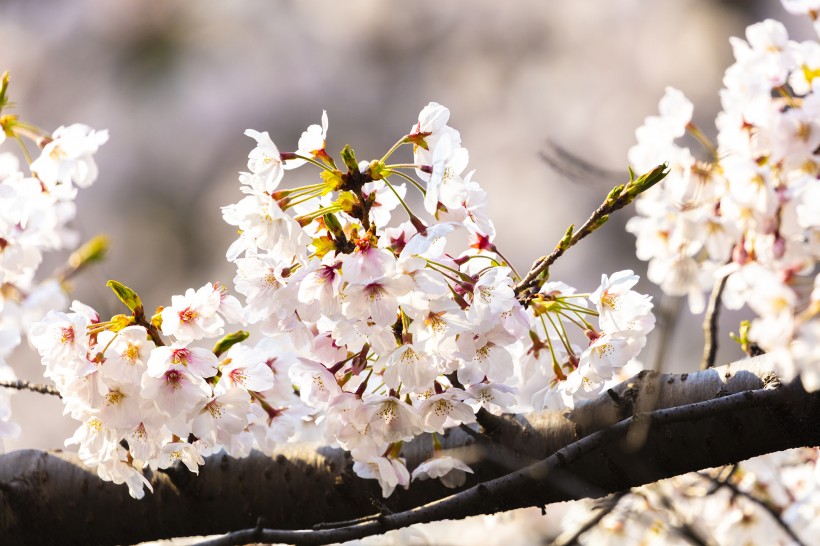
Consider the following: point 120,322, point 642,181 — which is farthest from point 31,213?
point 642,181

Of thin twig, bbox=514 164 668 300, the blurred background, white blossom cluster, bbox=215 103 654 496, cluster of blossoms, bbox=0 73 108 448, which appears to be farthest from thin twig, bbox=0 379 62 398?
the blurred background

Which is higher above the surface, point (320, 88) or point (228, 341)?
point (320, 88)

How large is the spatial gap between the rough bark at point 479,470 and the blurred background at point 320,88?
5.61m

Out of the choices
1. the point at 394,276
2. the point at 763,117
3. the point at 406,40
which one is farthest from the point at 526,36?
the point at 394,276

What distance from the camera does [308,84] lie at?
786cm

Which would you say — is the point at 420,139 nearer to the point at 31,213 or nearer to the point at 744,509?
the point at 31,213

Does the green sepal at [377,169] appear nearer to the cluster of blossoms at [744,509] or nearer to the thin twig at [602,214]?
the thin twig at [602,214]

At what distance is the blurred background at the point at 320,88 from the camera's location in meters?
7.27

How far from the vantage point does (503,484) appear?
99 centimetres

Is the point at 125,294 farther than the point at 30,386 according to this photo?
No

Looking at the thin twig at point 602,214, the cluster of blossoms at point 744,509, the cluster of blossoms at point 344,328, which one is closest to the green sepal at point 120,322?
the cluster of blossoms at point 344,328

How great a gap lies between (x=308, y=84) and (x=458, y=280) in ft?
23.2

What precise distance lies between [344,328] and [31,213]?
639mm

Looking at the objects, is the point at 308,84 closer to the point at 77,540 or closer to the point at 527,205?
the point at 527,205
